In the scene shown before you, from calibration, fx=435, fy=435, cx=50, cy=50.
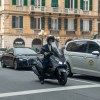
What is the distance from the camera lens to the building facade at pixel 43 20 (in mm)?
62013

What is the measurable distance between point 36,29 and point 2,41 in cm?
527

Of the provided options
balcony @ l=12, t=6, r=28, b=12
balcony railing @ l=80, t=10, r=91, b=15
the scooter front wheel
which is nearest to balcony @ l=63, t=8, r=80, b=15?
balcony railing @ l=80, t=10, r=91, b=15

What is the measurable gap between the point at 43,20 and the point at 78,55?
155 feet

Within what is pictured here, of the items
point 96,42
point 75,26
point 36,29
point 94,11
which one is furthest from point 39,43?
point 96,42

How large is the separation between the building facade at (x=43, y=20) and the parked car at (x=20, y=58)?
33.9 meters

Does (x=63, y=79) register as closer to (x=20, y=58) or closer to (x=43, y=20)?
(x=20, y=58)

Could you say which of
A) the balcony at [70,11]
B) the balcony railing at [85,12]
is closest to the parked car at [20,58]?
the balcony at [70,11]

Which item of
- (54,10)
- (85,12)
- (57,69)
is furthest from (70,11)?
(57,69)

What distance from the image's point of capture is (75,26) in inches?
2643

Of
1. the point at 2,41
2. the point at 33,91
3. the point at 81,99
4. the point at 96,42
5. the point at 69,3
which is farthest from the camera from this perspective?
the point at 69,3

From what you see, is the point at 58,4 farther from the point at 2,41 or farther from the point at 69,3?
the point at 2,41

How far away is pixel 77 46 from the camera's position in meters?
18.1

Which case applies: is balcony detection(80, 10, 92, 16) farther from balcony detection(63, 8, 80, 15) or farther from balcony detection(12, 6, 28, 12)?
balcony detection(12, 6, 28, 12)

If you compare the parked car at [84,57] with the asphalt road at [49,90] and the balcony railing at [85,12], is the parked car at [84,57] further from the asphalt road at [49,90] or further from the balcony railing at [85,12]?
the balcony railing at [85,12]
